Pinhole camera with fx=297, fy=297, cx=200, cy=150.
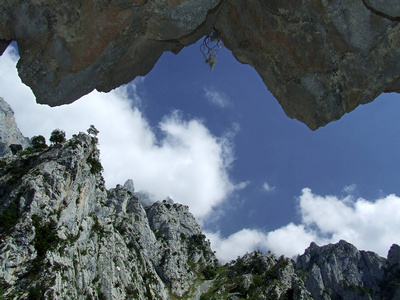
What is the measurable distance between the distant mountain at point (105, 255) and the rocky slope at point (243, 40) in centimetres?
5349

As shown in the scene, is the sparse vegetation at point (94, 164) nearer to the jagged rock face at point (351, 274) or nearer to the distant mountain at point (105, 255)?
the distant mountain at point (105, 255)

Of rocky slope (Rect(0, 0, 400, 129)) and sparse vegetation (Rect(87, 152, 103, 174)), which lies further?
sparse vegetation (Rect(87, 152, 103, 174))

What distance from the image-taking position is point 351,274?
511 feet

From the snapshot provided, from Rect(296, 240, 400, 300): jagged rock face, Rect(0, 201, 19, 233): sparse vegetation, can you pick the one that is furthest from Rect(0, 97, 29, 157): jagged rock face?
Rect(296, 240, 400, 300): jagged rock face

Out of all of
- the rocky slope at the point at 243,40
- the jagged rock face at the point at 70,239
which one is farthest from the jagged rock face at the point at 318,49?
the jagged rock face at the point at 70,239

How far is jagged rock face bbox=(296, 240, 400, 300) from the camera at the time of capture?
148m

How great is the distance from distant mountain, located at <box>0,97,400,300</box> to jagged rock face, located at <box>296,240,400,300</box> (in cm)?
50

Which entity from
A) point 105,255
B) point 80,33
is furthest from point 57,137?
point 80,33

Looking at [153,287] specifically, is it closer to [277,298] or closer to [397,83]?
[277,298]

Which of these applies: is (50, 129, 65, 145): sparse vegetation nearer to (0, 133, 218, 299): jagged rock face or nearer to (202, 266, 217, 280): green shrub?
(0, 133, 218, 299): jagged rock face

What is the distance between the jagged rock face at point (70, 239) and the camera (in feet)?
184

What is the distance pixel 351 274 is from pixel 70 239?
14721 centimetres

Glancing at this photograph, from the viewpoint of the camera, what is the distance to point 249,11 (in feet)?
37.4

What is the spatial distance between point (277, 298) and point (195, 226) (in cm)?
8071
